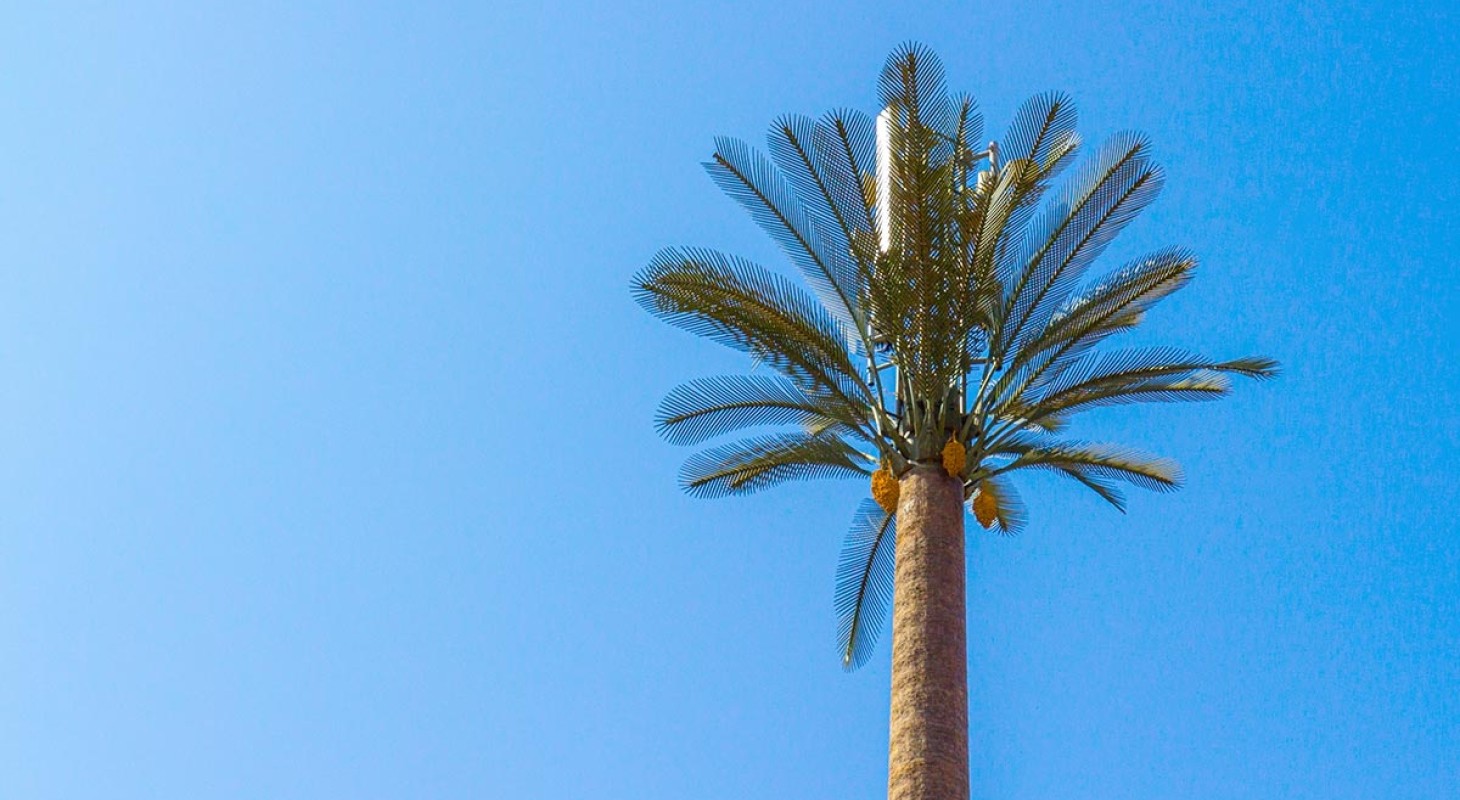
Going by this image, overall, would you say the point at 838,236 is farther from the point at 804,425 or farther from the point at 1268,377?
the point at 1268,377

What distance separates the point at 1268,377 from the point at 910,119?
11.2 ft

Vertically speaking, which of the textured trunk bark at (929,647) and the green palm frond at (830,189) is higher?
the green palm frond at (830,189)

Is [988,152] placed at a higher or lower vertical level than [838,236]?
higher

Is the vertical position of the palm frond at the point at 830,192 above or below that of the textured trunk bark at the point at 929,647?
above

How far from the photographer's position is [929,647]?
11711mm

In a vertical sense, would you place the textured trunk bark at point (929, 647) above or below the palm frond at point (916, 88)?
below

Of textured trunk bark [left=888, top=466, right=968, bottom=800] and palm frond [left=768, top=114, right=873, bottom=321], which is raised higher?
palm frond [left=768, top=114, right=873, bottom=321]

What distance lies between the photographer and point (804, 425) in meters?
14.8

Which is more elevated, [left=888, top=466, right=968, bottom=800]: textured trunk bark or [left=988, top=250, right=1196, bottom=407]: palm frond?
[left=988, top=250, right=1196, bottom=407]: palm frond

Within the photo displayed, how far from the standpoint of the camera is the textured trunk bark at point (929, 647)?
1118 centimetres

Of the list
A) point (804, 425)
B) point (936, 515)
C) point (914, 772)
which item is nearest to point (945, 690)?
point (914, 772)

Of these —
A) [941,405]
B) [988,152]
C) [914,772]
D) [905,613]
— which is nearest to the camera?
[914,772]

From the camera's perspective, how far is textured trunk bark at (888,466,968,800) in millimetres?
11180

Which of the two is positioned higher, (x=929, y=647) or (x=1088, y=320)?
(x=1088, y=320)
